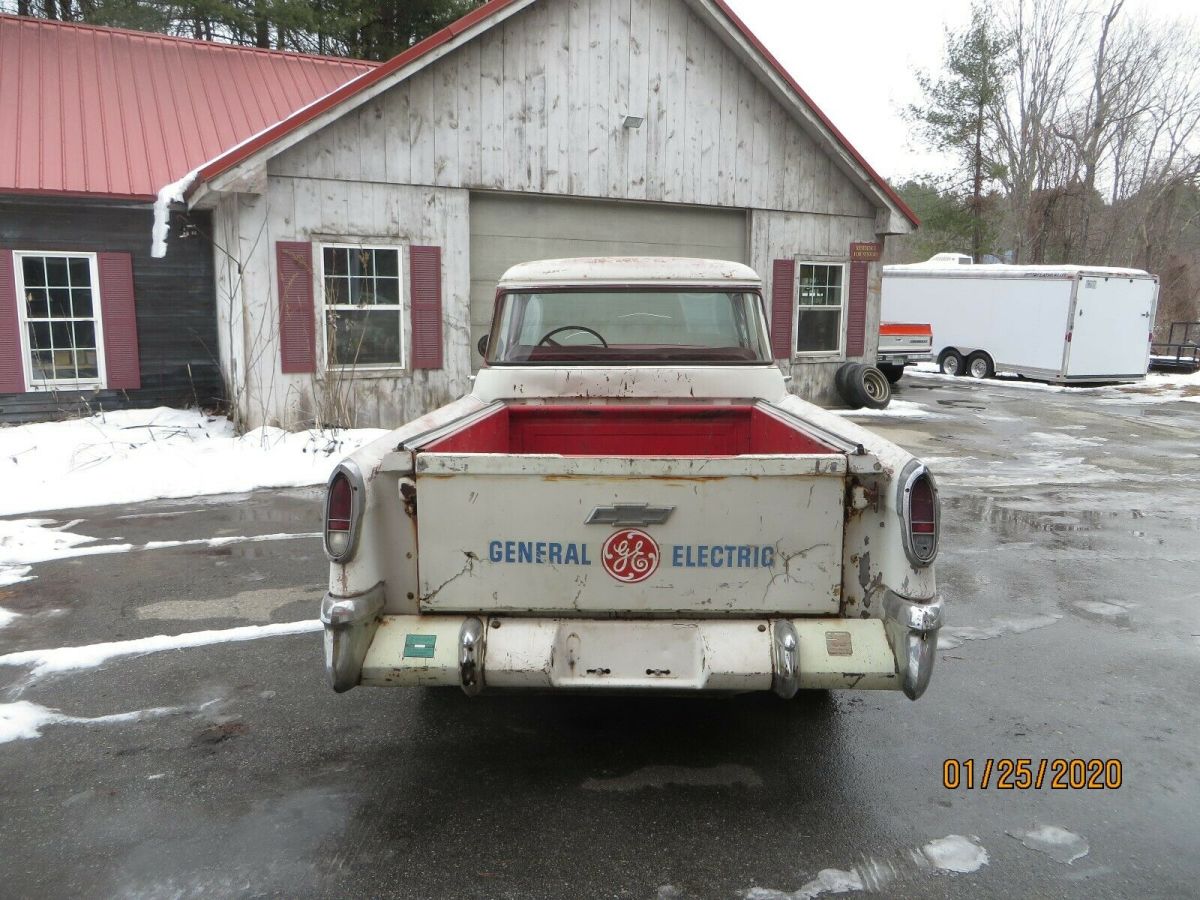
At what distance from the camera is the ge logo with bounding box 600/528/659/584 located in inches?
123

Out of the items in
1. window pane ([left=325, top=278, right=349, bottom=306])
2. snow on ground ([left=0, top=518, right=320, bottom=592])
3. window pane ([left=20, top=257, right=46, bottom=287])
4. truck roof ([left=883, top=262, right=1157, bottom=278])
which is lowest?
snow on ground ([left=0, top=518, right=320, bottom=592])

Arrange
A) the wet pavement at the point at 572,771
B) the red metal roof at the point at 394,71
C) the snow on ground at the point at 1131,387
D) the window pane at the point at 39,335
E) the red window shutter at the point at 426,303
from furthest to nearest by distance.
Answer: the snow on ground at the point at 1131,387, the red window shutter at the point at 426,303, the window pane at the point at 39,335, the red metal roof at the point at 394,71, the wet pavement at the point at 572,771

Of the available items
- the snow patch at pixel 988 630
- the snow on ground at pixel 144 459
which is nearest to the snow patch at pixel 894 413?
the snow on ground at pixel 144 459

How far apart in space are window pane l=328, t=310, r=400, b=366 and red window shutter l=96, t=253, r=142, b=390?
3.05 m

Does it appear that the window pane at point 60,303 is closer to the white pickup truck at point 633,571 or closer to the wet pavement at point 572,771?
the wet pavement at point 572,771

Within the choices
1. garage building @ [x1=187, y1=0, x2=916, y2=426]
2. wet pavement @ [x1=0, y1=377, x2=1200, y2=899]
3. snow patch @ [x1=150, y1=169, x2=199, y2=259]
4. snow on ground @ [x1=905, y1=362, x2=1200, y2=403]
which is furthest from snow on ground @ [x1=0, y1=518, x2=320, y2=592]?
snow on ground @ [x1=905, y1=362, x2=1200, y2=403]

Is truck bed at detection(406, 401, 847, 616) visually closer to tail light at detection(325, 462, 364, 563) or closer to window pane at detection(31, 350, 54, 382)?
tail light at detection(325, 462, 364, 563)

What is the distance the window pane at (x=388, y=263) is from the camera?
11.1 m

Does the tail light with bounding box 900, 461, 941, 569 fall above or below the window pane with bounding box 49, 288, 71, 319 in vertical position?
below

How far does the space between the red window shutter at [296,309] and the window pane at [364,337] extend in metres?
0.25

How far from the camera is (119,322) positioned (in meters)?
11.6

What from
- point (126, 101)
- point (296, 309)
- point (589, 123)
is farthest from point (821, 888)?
point (126, 101)

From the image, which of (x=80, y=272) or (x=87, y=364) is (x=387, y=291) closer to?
(x=80, y=272)

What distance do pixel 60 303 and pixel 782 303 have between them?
10164 millimetres
